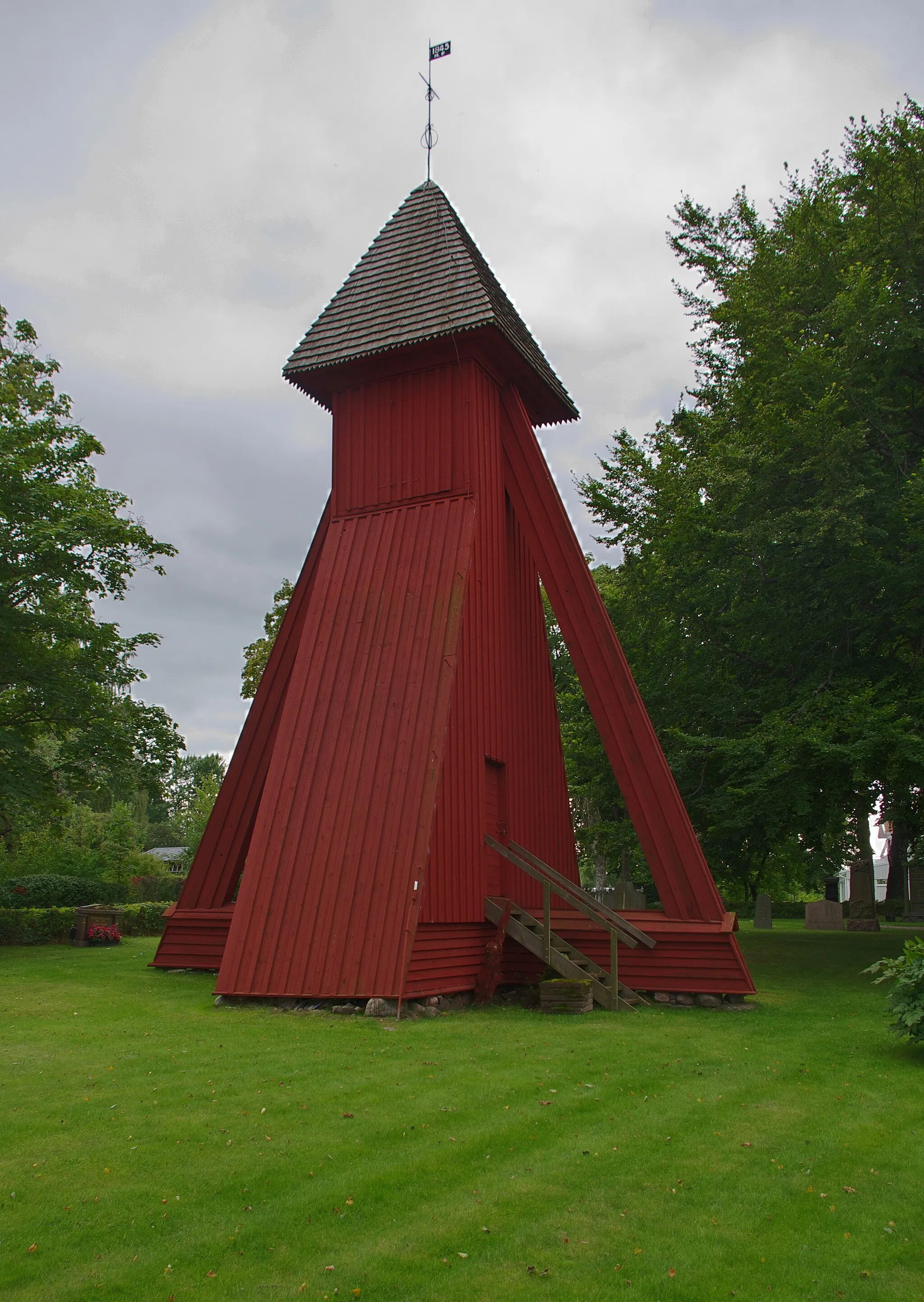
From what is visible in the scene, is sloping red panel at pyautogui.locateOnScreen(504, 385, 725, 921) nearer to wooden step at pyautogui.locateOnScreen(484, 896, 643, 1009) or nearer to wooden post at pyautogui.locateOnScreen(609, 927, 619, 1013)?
wooden post at pyautogui.locateOnScreen(609, 927, 619, 1013)

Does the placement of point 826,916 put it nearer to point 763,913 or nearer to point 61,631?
point 763,913

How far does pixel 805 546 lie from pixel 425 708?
795 centimetres

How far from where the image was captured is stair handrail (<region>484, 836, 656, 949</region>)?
12.1 metres

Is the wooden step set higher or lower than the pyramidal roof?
lower

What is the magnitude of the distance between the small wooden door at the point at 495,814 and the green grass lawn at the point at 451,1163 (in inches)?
146

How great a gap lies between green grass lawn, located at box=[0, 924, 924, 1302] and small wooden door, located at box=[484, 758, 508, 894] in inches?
146

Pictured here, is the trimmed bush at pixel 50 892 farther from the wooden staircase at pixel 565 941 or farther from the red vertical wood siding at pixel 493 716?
the wooden staircase at pixel 565 941

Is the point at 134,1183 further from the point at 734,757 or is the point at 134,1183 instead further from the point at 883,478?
the point at 883,478

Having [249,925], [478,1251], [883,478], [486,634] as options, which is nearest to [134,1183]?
[478,1251]

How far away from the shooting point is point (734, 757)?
16.5 m

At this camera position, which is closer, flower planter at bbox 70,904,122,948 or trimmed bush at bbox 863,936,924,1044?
trimmed bush at bbox 863,936,924,1044

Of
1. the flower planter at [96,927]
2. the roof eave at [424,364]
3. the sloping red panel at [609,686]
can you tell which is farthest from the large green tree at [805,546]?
the flower planter at [96,927]

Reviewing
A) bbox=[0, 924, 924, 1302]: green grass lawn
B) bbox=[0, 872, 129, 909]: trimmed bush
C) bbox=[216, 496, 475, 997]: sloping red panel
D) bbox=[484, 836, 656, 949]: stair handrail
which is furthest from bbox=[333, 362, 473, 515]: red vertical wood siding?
bbox=[0, 872, 129, 909]: trimmed bush

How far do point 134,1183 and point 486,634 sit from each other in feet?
30.9
